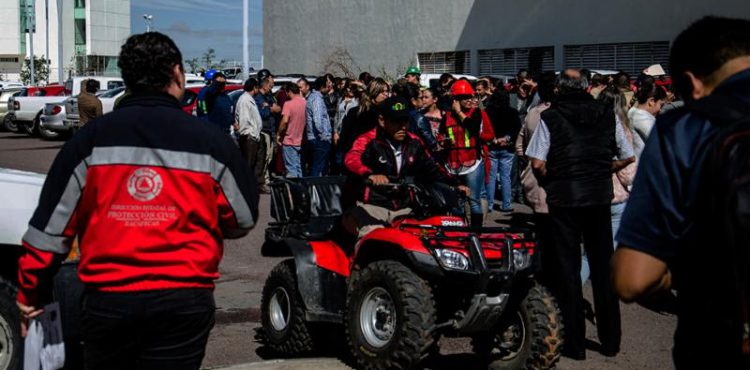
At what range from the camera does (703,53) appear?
2900 millimetres

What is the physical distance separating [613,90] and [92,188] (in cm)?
537

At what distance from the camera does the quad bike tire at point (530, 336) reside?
6.09 m

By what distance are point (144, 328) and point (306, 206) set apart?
3.47 m

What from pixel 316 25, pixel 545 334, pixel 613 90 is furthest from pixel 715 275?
pixel 316 25

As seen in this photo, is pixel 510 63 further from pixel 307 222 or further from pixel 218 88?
pixel 307 222

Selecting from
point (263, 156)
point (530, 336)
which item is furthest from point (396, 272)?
point (263, 156)

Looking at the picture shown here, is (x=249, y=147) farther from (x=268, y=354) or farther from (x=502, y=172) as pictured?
(x=268, y=354)

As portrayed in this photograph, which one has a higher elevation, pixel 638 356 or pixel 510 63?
pixel 510 63

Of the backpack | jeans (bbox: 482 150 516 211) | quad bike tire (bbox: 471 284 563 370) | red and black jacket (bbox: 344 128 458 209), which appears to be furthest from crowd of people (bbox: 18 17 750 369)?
jeans (bbox: 482 150 516 211)

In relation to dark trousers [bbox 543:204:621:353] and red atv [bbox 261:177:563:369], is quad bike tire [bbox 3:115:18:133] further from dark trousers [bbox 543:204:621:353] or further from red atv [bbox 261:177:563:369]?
dark trousers [bbox 543:204:621:353]

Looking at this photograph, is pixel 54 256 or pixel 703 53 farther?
pixel 54 256

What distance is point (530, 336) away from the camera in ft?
20.2

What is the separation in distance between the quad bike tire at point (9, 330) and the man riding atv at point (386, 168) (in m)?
2.07

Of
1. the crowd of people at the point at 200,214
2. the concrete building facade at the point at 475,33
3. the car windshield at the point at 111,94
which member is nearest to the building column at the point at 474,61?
the concrete building facade at the point at 475,33
